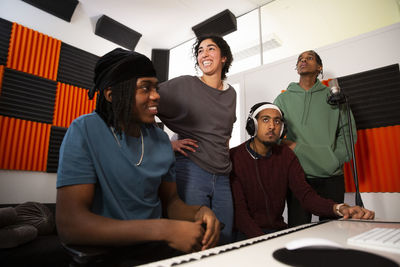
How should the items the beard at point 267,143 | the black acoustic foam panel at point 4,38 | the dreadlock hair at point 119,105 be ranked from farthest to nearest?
the black acoustic foam panel at point 4,38 < the beard at point 267,143 < the dreadlock hair at point 119,105

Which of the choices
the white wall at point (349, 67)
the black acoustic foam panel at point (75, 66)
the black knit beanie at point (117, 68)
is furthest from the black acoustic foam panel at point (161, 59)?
the black knit beanie at point (117, 68)

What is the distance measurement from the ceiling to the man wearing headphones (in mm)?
2882

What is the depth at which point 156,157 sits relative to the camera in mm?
1121

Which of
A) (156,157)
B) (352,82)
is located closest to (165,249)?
(156,157)

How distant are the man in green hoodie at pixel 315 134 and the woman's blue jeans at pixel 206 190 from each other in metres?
0.62

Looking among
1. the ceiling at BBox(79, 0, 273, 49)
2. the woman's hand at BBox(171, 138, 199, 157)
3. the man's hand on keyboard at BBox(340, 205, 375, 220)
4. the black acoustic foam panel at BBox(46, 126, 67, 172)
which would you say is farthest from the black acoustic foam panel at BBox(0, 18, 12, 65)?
the man's hand on keyboard at BBox(340, 205, 375, 220)

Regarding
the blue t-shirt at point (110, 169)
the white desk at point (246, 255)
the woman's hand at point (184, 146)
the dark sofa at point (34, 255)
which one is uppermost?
the woman's hand at point (184, 146)

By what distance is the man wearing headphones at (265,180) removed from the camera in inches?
60.4

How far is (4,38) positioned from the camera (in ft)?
10.8

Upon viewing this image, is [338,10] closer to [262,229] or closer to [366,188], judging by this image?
[366,188]

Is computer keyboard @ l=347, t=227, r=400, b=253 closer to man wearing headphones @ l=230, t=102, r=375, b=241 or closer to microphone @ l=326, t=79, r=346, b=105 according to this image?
man wearing headphones @ l=230, t=102, r=375, b=241

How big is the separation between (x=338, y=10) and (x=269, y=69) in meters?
1.72

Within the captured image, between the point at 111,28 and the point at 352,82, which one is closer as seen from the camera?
the point at 352,82

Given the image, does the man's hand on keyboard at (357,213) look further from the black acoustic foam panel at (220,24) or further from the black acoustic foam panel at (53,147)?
the black acoustic foam panel at (220,24)
